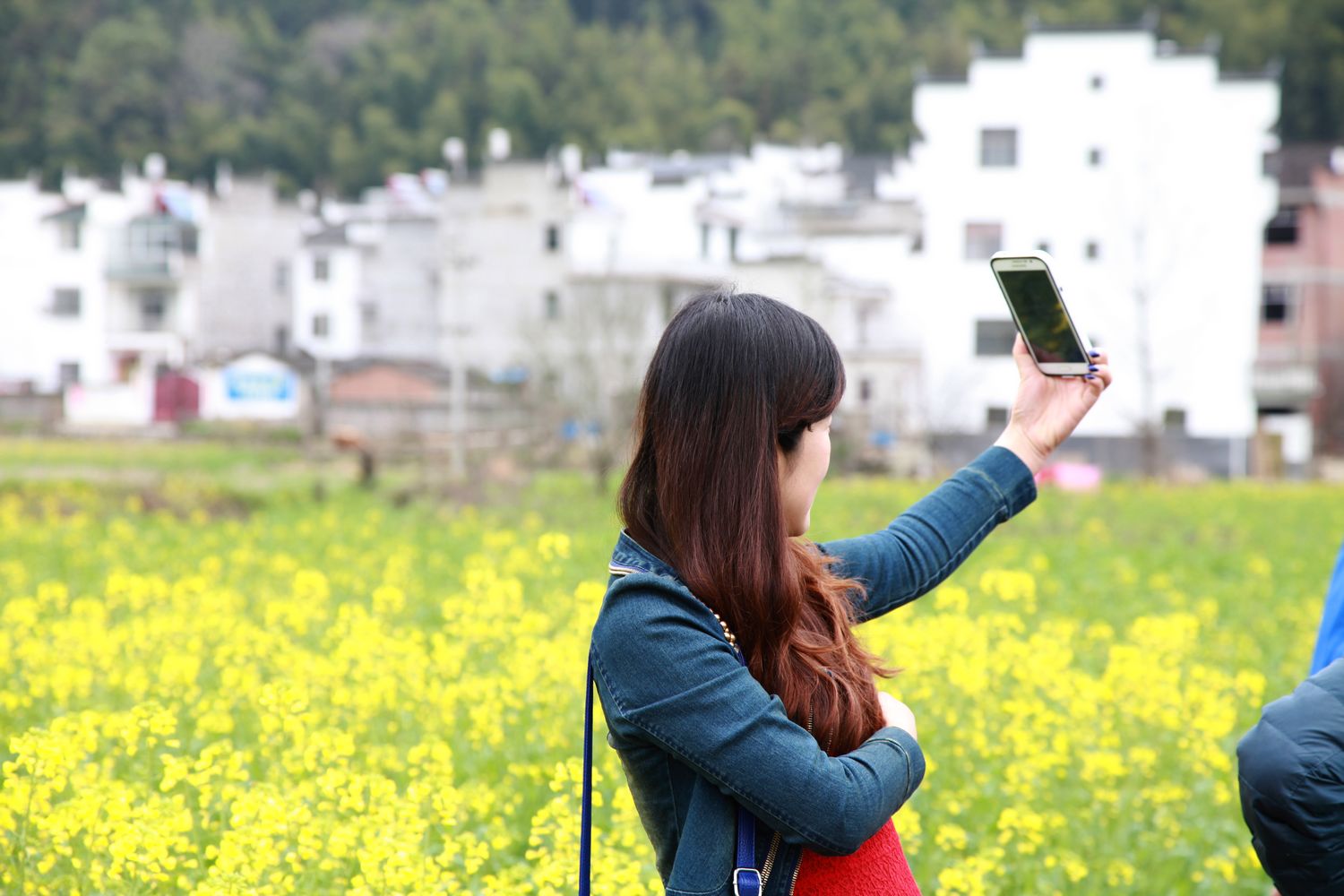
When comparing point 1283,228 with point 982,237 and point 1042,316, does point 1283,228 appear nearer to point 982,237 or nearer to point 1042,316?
point 982,237

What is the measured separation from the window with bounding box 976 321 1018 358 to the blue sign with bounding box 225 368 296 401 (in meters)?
21.2

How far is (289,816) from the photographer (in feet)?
9.18

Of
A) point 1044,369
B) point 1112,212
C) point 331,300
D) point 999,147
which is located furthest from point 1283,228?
point 1044,369

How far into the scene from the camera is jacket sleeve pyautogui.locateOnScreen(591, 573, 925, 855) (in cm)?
171

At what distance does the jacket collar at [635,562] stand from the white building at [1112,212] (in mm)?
28978

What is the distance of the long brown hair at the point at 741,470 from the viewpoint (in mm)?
1790

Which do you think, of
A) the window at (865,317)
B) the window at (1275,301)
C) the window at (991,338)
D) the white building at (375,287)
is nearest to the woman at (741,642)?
the window at (991,338)

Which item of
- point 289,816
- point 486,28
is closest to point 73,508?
point 289,816

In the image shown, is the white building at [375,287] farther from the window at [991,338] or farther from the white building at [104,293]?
the window at [991,338]

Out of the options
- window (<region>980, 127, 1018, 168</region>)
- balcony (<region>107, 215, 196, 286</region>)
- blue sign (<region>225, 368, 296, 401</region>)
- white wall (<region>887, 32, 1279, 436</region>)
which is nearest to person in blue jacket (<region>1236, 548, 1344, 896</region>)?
white wall (<region>887, 32, 1279, 436</region>)

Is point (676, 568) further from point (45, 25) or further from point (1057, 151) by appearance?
point (45, 25)

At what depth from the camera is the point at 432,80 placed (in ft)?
199

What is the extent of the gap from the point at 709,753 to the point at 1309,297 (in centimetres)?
3786

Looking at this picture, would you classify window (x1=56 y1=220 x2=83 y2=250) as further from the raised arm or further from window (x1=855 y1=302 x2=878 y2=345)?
the raised arm
